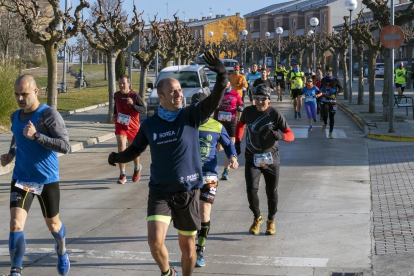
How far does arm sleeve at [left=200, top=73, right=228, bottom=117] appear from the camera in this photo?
5367 mm

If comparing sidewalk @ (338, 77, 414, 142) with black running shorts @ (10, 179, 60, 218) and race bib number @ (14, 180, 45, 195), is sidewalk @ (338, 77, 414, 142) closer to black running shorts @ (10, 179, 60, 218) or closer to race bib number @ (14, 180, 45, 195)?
black running shorts @ (10, 179, 60, 218)

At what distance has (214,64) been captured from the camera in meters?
5.36

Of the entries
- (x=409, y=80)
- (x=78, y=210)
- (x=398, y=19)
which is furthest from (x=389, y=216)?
(x=409, y=80)

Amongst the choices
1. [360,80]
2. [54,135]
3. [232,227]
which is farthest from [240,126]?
[360,80]

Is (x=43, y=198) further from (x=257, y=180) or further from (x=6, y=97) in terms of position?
(x=6, y=97)

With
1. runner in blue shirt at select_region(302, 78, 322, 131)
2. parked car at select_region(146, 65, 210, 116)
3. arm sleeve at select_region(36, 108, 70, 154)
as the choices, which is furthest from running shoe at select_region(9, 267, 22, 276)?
parked car at select_region(146, 65, 210, 116)

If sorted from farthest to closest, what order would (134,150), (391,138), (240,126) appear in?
(391,138), (240,126), (134,150)

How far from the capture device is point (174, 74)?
85.9 feet

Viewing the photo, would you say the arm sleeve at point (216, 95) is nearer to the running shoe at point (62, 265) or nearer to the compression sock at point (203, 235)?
the compression sock at point (203, 235)

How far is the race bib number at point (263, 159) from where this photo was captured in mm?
8477

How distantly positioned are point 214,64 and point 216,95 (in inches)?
9.5

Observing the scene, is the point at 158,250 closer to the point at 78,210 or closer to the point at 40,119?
the point at 40,119

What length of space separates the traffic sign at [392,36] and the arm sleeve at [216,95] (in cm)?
1428

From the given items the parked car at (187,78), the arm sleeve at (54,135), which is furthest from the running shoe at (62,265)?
the parked car at (187,78)
